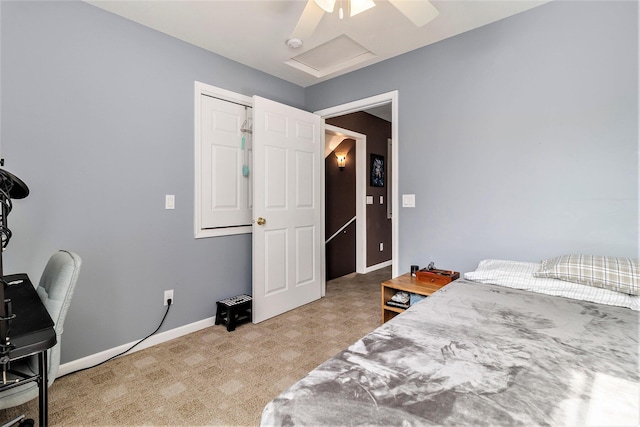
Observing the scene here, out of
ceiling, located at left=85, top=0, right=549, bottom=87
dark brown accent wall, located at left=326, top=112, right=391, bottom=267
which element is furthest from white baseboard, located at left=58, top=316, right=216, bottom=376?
dark brown accent wall, located at left=326, top=112, right=391, bottom=267

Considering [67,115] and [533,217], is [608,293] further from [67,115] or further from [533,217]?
[67,115]

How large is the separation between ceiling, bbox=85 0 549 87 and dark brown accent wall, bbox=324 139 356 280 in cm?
180

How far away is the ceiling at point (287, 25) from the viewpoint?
2045 mm

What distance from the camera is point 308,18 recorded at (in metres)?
1.66

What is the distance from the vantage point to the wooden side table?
2.18m

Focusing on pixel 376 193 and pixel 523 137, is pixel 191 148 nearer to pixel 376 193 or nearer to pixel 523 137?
pixel 523 137


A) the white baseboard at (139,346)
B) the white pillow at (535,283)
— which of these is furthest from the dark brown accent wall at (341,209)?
the white pillow at (535,283)

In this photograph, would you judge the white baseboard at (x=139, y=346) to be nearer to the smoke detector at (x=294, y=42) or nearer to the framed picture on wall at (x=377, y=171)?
the smoke detector at (x=294, y=42)

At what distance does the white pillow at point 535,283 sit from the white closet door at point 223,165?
79.0 inches

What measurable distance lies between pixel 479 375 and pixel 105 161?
2415 mm

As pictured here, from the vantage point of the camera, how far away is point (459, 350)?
3.41 feet

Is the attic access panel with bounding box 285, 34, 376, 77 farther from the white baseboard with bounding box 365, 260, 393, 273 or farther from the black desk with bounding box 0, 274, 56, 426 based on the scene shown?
the white baseboard with bounding box 365, 260, 393, 273

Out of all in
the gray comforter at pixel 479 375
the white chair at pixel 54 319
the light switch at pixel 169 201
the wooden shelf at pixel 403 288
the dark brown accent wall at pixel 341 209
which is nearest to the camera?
the gray comforter at pixel 479 375

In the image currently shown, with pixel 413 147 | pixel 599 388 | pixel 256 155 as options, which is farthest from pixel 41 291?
pixel 413 147
